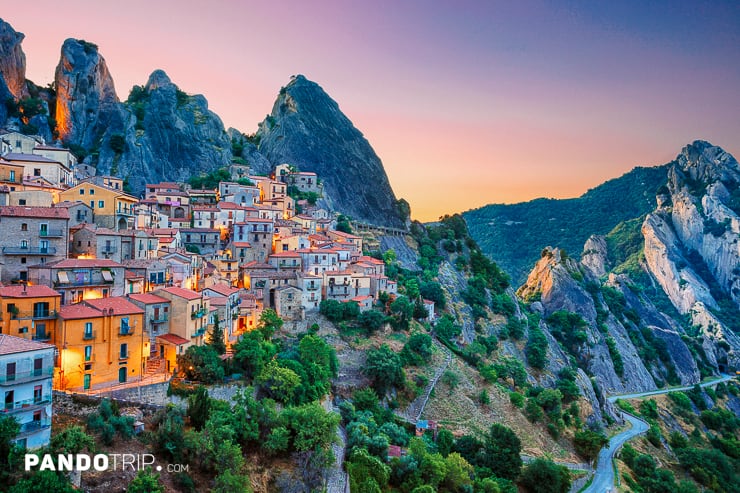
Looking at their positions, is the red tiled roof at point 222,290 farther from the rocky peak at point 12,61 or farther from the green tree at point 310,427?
the rocky peak at point 12,61

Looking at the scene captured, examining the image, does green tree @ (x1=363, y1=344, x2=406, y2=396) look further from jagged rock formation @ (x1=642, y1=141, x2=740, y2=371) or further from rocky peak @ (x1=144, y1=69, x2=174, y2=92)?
jagged rock formation @ (x1=642, y1=141, x2=740, y2=371)

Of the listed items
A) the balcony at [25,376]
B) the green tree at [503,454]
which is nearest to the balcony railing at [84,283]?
the balcony at [25,376]

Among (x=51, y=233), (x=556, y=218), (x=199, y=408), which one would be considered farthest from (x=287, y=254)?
(x=556, y=218)

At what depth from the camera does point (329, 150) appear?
348 ft

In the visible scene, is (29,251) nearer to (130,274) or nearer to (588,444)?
(130,274)

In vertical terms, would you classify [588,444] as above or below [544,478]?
below

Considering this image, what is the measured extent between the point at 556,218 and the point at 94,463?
7137 inches

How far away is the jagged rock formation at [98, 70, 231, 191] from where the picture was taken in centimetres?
7775

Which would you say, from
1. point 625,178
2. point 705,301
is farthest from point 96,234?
point 625,178

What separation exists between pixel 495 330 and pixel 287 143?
2466 inches

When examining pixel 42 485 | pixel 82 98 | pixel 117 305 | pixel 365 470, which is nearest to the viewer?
pixel 42 485

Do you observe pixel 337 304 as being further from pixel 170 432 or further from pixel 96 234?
pixel 170 432

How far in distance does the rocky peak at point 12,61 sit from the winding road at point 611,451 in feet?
320

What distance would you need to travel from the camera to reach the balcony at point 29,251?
30859 mm
